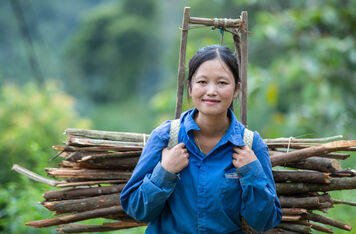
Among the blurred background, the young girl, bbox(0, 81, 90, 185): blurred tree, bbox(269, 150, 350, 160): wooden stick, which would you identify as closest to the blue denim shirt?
the young girl

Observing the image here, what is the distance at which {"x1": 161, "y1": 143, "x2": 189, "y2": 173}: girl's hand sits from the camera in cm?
243

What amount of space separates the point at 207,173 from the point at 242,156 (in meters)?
0.21

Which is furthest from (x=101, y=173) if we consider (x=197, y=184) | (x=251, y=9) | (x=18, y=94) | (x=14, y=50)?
(x=14, y=50)

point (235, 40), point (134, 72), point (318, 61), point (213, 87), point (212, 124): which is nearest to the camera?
point (213, 87)

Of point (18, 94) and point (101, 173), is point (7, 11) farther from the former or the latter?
point (101, 173)

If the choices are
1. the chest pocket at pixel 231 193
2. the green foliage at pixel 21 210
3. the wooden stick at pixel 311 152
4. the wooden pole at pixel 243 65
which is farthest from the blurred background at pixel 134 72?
the chest pocket at pixel 231 193

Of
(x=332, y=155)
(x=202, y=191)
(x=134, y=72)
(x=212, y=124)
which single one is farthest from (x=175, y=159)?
(x=134, y=72)

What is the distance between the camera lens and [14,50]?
28.2 metres

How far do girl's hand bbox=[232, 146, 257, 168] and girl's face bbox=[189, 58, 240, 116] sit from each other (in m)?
0.23

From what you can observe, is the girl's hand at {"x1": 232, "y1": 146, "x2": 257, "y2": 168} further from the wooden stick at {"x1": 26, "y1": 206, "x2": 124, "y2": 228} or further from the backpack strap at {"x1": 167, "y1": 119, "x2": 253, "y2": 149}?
the wooden stick at {"x1": 26, "y1": 206, "x2": 124, "y2": 228}

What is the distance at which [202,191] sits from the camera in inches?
96.3

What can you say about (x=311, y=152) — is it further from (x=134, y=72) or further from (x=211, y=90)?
(x=134, y=72)

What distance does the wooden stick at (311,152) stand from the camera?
2.79 meters

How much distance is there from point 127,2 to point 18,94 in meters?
22.9
